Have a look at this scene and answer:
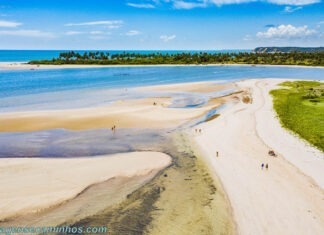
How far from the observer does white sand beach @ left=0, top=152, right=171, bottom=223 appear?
62.9 feet

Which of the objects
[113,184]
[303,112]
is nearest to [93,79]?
[303,112]

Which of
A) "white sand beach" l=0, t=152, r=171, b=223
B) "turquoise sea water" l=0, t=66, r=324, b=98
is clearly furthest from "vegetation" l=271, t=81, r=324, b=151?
"turquoise sea water" l=0, t=66, r=324, b=98

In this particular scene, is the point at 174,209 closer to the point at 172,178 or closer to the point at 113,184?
the point at 172,178

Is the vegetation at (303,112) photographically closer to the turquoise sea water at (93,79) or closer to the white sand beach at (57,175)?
the white sand beach at (57,175)

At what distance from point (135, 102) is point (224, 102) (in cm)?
1682

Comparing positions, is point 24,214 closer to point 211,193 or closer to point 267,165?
point 211,193

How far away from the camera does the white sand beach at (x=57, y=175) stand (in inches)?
755

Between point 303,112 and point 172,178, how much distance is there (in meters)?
29.5

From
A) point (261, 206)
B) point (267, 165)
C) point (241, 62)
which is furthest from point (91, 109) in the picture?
point (241, 62)

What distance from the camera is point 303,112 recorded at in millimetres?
44250

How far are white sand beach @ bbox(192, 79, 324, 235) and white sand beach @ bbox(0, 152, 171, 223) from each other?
20.1ft

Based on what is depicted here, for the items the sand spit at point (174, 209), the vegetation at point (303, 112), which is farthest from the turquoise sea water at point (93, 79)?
the sand spit at point (174, 209)

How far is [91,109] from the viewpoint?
49750mm

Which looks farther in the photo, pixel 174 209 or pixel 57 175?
pixel 57 175
